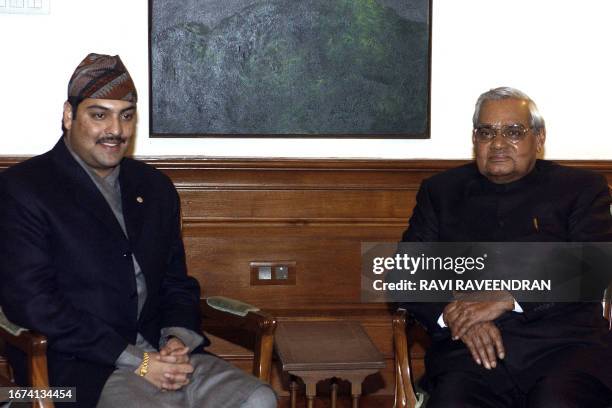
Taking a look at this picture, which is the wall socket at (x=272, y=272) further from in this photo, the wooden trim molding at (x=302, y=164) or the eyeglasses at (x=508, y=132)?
the eyeglasses at (x=508, y=132)

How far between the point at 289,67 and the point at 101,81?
Result: 138cm

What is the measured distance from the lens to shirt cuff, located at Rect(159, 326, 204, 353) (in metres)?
3.39

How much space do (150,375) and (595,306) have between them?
1699 millimetres

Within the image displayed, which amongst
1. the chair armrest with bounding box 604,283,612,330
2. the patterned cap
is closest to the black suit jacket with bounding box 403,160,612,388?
the chair armrest with bounding box 604,283,612,330

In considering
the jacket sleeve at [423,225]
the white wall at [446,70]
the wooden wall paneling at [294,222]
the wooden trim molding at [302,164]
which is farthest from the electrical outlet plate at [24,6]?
the jacket sleeve at [423,225]

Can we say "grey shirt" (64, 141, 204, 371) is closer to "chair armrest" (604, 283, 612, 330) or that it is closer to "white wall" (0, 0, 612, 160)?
"white wall" (0, 0, 612, 160)

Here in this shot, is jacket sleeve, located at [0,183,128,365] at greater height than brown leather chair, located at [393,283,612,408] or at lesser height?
greater

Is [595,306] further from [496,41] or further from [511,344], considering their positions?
[496,41]

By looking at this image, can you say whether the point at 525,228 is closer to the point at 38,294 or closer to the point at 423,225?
the point at 423,225

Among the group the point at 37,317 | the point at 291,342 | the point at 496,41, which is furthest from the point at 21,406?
the point at 496,41

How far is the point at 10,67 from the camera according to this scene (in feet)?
14.4

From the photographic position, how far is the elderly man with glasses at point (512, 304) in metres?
3.27

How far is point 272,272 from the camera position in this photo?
15.3ft

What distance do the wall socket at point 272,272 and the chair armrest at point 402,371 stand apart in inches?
52.0
